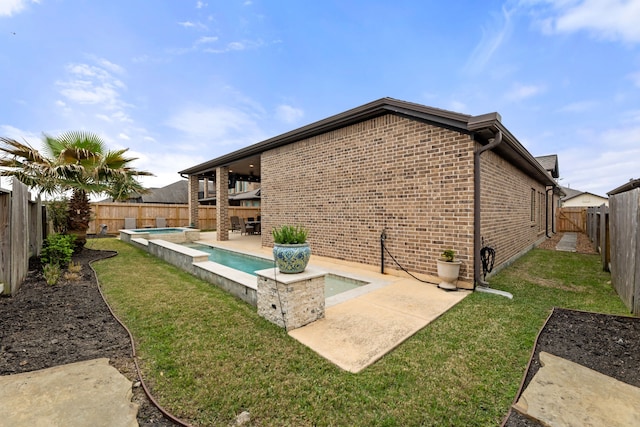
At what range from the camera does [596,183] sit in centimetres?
4603

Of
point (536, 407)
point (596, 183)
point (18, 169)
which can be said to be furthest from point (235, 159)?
point (596, 183)

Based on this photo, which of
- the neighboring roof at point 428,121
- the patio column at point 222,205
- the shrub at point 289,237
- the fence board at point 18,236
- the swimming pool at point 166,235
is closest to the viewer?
the shrub at point 289,237

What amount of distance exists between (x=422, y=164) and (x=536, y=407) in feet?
15.0

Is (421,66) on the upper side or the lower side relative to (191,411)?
upper

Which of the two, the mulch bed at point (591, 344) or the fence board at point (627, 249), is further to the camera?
the fence board at point (627, 249)

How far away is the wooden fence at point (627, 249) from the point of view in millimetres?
4121

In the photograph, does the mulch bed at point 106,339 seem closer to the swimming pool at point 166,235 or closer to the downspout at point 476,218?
the downspout at point 476,218

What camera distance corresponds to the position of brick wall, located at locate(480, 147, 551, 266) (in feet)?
20.4

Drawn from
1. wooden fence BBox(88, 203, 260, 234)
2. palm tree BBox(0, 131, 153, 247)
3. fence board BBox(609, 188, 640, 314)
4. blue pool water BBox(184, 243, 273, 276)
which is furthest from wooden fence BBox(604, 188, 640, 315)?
wooden fence BBox(88, 203, 260, 234)

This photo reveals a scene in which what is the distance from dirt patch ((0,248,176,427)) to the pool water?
8.38 ft

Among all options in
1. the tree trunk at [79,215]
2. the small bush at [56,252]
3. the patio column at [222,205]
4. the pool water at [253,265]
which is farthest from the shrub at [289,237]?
the patio column at [222,205]

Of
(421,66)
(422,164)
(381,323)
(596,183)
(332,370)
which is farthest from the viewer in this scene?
(596,183)

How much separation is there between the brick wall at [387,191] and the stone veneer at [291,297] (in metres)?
3.12

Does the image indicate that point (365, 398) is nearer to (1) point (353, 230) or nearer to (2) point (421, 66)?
(1) point (353, 230)
